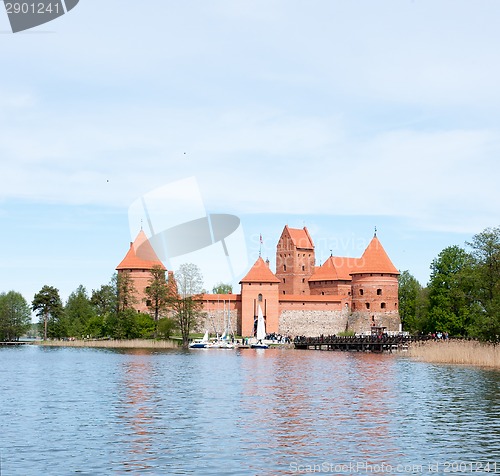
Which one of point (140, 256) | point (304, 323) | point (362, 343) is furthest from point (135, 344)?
point (362, 343)

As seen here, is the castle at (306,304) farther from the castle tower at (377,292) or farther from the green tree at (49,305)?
the green tree at (49,305)

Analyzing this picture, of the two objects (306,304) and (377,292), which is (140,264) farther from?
(377,292)

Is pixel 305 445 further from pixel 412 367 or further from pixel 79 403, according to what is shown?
pixel 412 367

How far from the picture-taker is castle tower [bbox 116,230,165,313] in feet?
260

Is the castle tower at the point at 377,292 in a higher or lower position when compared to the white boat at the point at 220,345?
higher

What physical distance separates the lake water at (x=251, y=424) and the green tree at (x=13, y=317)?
211 feet

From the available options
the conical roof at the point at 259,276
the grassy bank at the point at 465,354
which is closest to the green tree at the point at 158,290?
the conical roof at the point at 259,276

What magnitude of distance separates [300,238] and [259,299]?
2442cm

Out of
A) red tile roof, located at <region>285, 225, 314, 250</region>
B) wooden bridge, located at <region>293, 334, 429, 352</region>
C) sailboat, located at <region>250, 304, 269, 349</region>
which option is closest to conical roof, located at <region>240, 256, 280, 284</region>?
sailboat, located at <region>250, 304, 269, 349</region>

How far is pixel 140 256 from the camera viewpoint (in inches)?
3199

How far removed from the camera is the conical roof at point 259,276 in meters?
76.1

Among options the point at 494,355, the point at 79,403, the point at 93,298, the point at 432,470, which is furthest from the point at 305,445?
the point at 93,298

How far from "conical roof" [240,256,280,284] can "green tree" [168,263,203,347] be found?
7.19 metres

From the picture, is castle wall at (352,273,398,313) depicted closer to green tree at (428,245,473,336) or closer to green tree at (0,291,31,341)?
green tree at (428,245,473,336)
